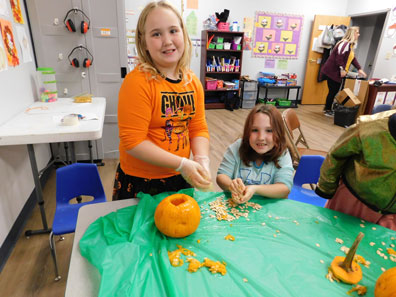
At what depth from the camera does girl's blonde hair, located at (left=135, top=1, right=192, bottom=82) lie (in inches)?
39.6

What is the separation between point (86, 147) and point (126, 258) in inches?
101

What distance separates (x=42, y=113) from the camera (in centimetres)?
207

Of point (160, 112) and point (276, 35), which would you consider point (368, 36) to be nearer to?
point (276, 35)

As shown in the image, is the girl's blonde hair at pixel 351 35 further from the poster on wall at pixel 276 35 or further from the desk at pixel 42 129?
the desk at pixel 42 129

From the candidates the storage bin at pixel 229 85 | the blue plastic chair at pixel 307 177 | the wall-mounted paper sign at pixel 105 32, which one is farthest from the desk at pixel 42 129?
the storage bin at pixel 229 85

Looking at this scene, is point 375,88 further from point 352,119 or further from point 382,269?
point 382,269

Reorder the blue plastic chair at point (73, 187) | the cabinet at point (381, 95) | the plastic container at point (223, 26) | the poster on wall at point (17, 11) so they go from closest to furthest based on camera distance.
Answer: the blue plastic chair at point (73, 187) < the poster on wall at point (17, 11) < the cabinet at point (381, 95) < the plastic container at point (223, 26)

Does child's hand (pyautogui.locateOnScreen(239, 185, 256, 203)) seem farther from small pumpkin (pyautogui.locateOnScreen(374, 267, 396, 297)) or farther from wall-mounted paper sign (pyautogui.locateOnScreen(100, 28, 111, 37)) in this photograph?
wall-mounted paper sign (pyautogui.locateOnScreen(100, 28, 111, 37))

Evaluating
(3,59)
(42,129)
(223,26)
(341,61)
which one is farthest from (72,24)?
(341,61)

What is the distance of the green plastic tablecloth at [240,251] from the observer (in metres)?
0.70

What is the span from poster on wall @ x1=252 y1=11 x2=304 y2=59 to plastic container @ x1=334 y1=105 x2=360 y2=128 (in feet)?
7.48

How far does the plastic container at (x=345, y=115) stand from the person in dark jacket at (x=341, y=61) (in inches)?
34.4

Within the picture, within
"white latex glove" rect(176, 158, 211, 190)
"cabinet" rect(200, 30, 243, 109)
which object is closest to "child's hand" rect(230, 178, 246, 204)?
"white latex glove" rect(176, 158, 211, 190)

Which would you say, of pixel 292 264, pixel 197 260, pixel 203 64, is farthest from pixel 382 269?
pixel 203 64
